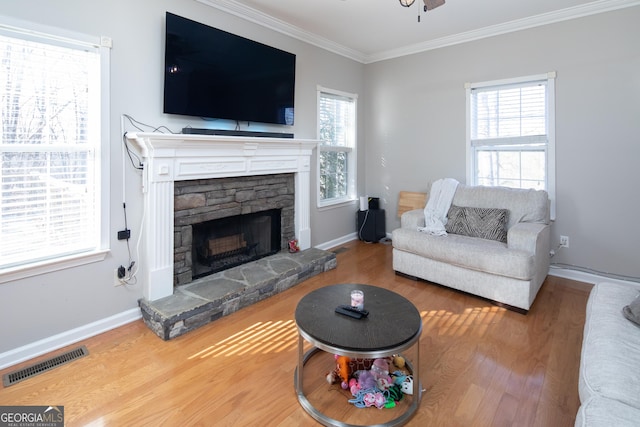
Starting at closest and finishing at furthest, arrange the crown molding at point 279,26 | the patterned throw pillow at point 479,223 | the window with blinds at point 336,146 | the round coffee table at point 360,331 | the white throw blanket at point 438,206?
the round coffee table at point 360,331
the crown molding at point 279,26
the patterned throw pillow at point 479,223
the white throw blanket at point 438,206
the window with blinds at point 336,146

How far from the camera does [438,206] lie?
3699 millimetres

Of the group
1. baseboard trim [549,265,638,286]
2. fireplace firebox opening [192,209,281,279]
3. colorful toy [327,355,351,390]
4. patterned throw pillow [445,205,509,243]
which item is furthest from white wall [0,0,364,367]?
baseboard trim [549,265,638,286]

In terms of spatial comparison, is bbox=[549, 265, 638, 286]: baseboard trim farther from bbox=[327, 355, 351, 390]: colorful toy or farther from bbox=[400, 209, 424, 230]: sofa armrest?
bbox=[327, 355, 351, 390]: colorful toy

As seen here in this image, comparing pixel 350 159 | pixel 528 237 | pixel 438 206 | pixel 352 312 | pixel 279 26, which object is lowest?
pixel 352 312

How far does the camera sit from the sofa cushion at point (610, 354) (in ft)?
3.92

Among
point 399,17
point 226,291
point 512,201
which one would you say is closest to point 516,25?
point 399,17

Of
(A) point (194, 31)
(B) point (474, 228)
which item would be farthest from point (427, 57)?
(A) point (194, 31)

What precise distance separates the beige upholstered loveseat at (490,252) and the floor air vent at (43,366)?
8.96 ft

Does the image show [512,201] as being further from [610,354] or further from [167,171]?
[167,171]

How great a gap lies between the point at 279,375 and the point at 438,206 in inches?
98.7

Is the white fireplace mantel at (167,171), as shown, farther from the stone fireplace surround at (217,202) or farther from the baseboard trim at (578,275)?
the baseboard trim at (578,275)

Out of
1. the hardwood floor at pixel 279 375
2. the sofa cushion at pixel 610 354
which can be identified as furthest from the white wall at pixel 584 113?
the sofa cushion at pixel 610 354

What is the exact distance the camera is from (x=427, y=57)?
432 cm

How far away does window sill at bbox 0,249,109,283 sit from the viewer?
206 centimetres
